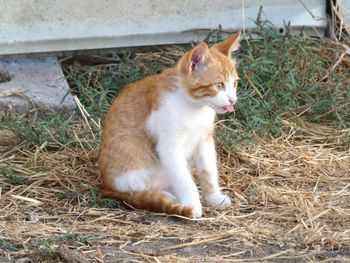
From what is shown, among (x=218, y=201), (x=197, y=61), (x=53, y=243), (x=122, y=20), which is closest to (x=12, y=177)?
(x=53, y=243)

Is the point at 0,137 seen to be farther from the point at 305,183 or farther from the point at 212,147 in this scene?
the point at 305,183

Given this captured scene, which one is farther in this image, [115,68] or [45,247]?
[115,68]

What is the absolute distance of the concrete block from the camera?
631cm

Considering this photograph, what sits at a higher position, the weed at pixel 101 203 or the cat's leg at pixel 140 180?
the cat's leg at pixel 140 180

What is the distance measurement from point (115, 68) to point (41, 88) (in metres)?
0.59

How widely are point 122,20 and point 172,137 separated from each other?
224 cm

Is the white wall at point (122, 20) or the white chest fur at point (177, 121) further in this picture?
the white wall at point (122, 20)

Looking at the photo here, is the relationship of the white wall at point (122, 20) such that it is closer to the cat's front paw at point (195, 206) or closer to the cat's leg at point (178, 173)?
the cat's leg at point (178, 173)

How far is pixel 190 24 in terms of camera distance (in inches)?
272

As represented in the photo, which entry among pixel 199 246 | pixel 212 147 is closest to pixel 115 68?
pixel 212 147

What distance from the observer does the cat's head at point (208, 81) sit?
15.4ft

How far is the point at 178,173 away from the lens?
4.77 m

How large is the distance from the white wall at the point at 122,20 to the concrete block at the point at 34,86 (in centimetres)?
10

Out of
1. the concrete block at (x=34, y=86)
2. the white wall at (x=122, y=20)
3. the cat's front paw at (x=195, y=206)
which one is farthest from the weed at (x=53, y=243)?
the white wall at (x=122, y=20)
